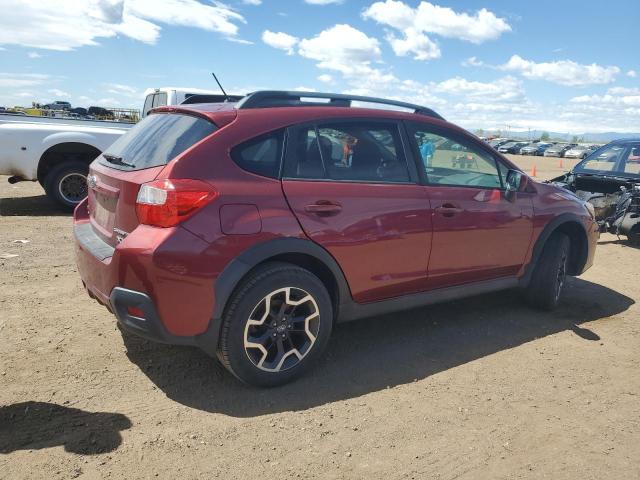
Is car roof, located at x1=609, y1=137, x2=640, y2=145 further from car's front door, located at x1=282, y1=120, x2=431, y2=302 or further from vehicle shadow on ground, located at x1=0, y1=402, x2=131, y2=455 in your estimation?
vehicle shadow on ground, located at x1=0, y1=402, x2=131, y2=455

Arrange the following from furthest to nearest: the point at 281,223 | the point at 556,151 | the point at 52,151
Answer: the point at 556,151, the point at 52,151, the point at 281,223

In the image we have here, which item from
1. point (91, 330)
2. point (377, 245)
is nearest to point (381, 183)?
point (377, 245)

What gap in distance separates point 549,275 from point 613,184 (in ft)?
15.5

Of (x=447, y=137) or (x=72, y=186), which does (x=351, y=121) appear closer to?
(x=447, y=137)

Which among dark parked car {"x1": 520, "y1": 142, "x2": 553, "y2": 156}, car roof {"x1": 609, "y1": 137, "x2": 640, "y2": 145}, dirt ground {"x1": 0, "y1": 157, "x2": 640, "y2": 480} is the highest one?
dark parked car {"x1": 520, "y1": 142, "x2": 553, "y2": 156}

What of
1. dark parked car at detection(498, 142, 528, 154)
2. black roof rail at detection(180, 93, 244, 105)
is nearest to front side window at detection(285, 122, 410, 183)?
black roof rail at detection(180, 93, 244, 105)

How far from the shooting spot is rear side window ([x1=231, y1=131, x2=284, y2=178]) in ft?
10.1

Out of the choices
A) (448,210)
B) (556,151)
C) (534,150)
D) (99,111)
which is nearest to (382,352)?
(448,210)

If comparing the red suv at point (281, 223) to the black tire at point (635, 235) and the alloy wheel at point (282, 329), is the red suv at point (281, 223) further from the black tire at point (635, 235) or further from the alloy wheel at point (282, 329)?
the black tire at point (635, 235)

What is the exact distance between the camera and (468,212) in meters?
4.04

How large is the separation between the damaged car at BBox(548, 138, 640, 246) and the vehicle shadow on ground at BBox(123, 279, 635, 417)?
304 centimetres

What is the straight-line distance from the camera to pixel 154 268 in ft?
9.18

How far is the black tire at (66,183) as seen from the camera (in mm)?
8414

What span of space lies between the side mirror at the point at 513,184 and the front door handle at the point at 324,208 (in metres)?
1.75
